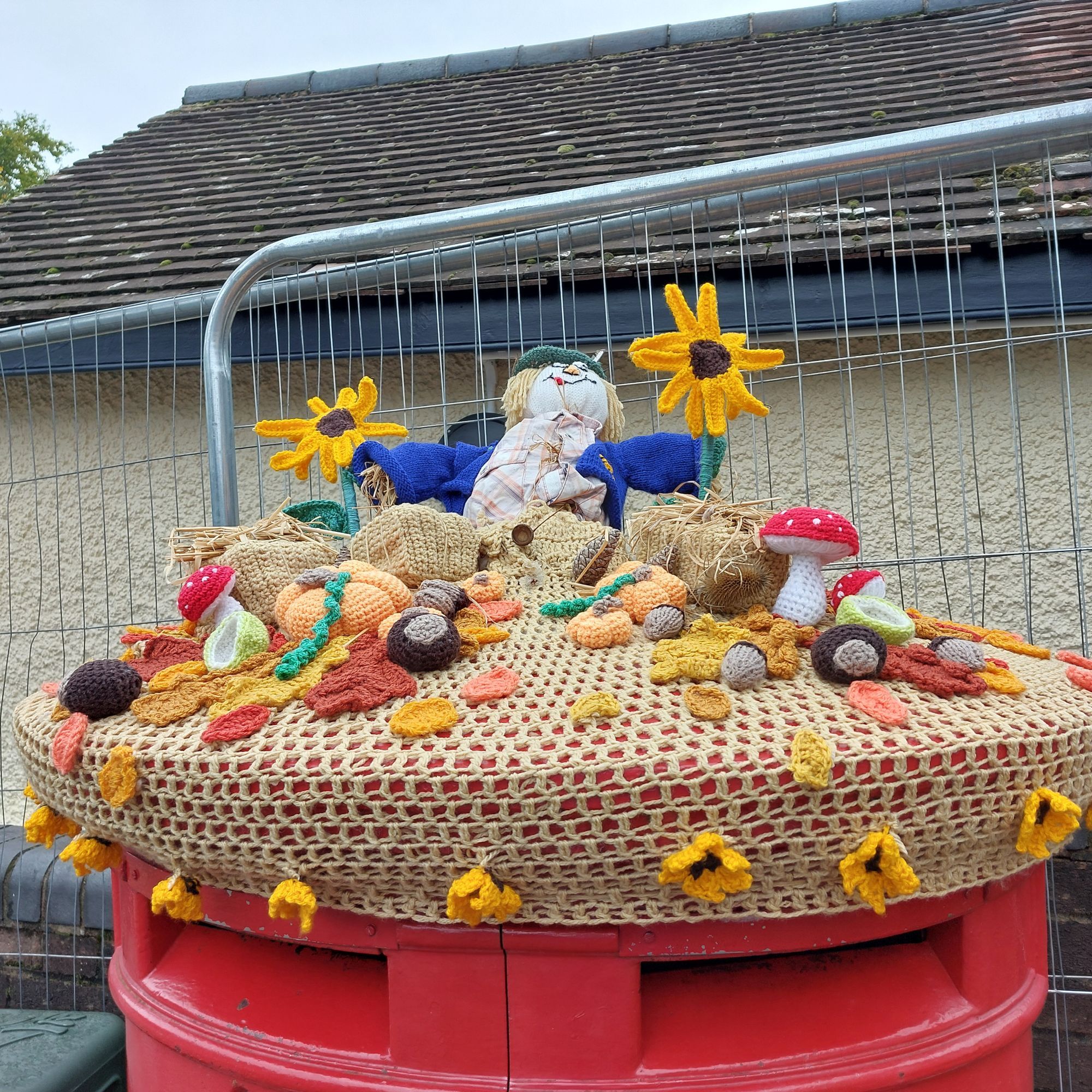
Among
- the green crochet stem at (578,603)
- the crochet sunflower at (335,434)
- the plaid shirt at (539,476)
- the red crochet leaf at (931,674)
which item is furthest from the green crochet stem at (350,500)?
the red crochet leaf at (931,674)

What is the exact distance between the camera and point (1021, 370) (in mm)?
2770

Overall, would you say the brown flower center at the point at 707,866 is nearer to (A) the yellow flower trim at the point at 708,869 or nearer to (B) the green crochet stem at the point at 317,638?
(A) the yellow flower trim at the point at 708,869

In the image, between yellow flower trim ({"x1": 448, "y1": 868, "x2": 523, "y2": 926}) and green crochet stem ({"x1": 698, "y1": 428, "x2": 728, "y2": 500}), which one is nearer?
yellow flower trim ({"x1": 448, "y1": 868, "x2": 523, "y2": 926})

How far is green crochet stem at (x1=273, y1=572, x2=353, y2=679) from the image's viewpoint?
974 mm

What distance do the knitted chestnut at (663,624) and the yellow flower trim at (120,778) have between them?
0.52 metres

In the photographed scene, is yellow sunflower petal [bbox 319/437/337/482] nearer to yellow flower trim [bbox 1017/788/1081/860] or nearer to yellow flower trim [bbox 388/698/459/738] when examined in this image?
yellow flower trim [bbox 388/698/459/738]

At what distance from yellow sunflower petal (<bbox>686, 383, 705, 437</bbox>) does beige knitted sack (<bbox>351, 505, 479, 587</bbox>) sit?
0.32 metres

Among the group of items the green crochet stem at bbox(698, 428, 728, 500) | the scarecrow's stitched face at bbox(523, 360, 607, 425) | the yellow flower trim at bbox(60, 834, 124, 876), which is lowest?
Answer: the yellow flower trim at bbox(60, 834, 124, 876)

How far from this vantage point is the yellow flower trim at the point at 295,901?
2.65ft

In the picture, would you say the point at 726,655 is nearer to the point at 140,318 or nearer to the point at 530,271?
the point at 140,318

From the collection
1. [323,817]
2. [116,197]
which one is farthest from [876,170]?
[116,197]

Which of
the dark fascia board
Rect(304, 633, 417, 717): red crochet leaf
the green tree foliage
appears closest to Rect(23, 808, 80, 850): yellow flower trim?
Rect(304, 633, 417, 717): red crochet leaf

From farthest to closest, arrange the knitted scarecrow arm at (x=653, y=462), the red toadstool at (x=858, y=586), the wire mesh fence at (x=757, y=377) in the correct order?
the wire mesh fence at (x=757, y=377) < the knitted scarecrow arm at (x=653, y=462) < the red toadstool at (x=858, y=586)

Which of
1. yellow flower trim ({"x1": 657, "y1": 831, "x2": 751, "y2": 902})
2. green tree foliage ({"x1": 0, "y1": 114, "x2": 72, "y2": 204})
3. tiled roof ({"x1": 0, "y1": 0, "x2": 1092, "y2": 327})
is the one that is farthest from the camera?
green tree foliage ({"x1": 0, "y1": 114, "x2": 72, "y2": 204})
